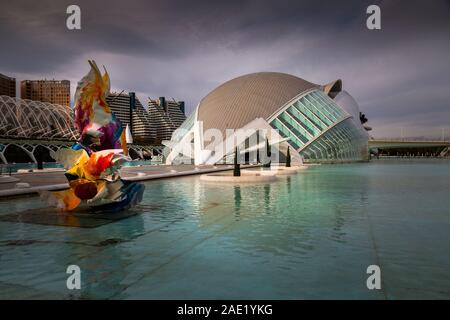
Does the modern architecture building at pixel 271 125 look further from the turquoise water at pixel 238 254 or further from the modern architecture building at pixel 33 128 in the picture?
A: the turquoise water at pixel 238 254

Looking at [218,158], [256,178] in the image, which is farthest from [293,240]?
[218,158]

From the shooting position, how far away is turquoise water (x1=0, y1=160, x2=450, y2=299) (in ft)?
18.1

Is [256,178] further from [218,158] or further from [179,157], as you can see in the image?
[179,157]

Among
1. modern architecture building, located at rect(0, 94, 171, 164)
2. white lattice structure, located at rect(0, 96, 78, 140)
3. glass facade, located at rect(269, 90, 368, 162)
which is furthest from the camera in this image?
white lattice structure, located at rect(0, 96, 78, 140)

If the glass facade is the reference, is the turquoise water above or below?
below

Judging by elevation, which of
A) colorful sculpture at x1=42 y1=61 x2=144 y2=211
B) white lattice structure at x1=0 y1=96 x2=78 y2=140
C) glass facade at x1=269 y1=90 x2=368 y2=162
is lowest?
colorful sculpture at x1=42 y1=61 x2=144 y2=211

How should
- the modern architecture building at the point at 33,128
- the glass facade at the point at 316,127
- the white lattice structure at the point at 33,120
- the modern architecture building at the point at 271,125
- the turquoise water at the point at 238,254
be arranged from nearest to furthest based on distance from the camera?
the turquoise water at the point at 238,254 → the glass facade at the point at 316,127 → the modern architecture building at the point at 271,125 → the modern architecture building at the point at 33,128 → the white lattice structure at the point at 33,120

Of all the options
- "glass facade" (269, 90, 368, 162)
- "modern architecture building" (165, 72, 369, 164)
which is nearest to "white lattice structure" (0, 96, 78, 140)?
"modern architecture building" (165, 72, 369, 164)

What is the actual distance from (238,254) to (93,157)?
6804mm

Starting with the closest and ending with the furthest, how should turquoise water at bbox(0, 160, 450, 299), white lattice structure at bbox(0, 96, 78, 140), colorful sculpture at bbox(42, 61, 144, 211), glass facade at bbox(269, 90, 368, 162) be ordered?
turquoise water at bbox(0, 160, 450, 299) → colorful sculpture at bbox(42, 61, 144, 211) → glass facade at bbox(269, 90, 368, 162) → white lattice structure at bbox(0, 96, 78, 140)

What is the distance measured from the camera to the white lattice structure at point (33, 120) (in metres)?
116

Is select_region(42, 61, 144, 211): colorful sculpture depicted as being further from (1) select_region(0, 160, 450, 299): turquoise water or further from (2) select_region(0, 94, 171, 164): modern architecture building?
(2) select_region(0, 94, 171, 164): modern architecture building

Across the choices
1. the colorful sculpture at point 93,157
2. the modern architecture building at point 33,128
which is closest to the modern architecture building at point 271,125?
the modern architecture building at point 33,128
